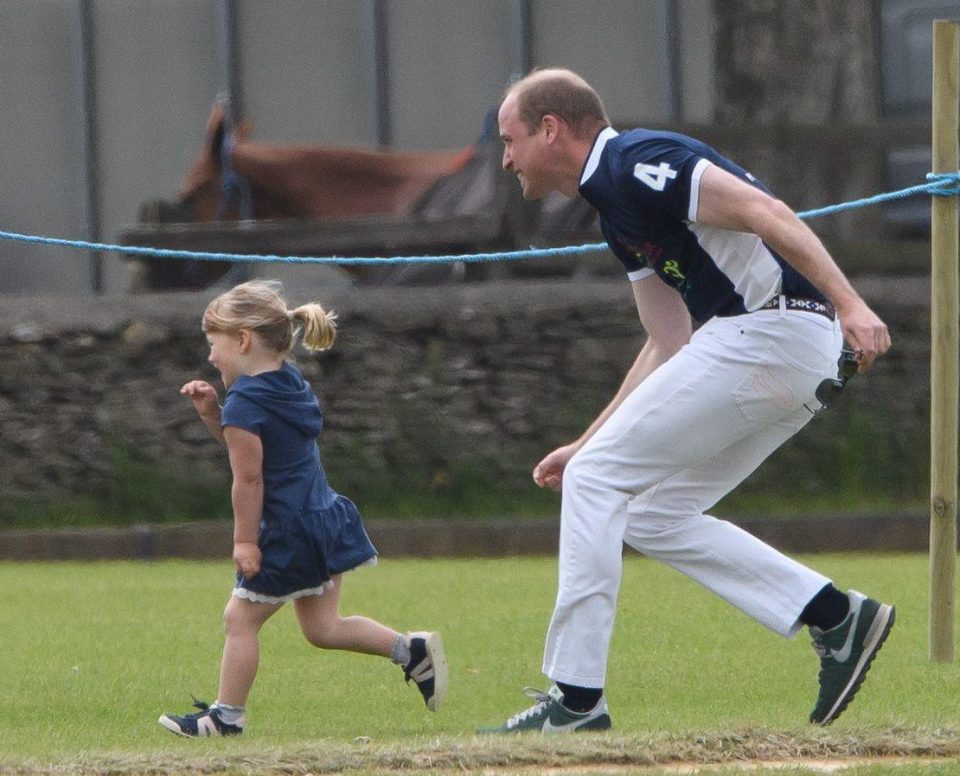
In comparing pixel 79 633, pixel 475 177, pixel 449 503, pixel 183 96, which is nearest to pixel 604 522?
pixel 79 633

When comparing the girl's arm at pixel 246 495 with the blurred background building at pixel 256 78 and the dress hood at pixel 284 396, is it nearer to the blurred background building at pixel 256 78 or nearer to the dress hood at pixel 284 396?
the dress hood at pixel 284 396

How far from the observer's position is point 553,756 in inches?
185

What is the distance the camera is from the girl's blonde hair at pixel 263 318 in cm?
575

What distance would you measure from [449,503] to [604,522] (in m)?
7.25

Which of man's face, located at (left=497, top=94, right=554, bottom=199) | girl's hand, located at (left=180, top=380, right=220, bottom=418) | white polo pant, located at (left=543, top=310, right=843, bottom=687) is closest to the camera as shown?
white polo pant, located at (left=543, top=310, right=843, bottom=687)

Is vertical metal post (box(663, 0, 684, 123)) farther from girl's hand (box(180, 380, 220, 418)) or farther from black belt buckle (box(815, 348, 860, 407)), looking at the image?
black belt buckle (box(815, 348, 860, 407))

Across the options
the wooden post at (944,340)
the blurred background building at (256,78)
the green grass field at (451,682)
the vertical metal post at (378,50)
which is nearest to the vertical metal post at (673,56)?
the blurred background building at (256,78)

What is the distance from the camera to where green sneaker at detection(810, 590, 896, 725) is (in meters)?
5.36

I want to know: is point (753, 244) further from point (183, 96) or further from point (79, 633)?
point (183, 96)

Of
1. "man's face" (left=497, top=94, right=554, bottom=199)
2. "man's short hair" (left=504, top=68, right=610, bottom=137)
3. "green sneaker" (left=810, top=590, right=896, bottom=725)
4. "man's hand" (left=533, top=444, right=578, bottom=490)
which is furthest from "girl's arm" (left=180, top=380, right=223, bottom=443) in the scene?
"green sneaker" (left=810, top=590, right=896, bottom=725)

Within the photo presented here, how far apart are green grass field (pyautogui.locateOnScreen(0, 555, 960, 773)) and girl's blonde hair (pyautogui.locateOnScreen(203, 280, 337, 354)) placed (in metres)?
1.04

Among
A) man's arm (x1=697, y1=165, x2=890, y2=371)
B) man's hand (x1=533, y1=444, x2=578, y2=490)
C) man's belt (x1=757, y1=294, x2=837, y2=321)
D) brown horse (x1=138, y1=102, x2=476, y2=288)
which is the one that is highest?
man's arm (x1=697, y1=165, x2=890, y2=371)

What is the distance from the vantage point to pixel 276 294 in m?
5.88

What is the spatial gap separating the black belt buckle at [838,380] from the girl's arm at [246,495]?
1.47 meters
